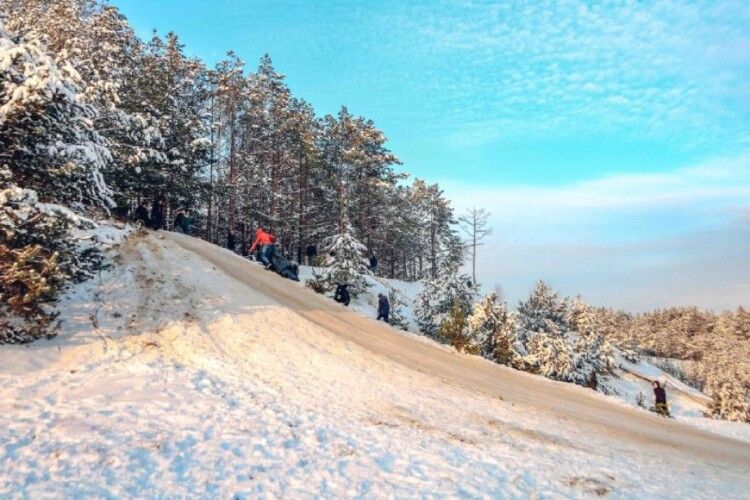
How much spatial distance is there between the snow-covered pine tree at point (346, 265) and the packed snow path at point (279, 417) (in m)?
9.72

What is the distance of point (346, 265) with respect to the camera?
27.5 metres

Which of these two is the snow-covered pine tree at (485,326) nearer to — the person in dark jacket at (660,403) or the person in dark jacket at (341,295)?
the person in dark jacket at (341,295)

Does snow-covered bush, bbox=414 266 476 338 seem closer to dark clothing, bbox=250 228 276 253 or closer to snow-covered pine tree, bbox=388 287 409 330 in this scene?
snow-covered pine tree, bbox=388 287 409 330

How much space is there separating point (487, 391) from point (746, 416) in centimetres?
2517

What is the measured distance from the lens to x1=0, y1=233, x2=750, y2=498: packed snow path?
21.5 ft

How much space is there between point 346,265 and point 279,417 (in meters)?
18.5

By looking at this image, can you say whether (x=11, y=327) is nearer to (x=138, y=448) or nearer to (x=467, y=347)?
(x=138, y=448)

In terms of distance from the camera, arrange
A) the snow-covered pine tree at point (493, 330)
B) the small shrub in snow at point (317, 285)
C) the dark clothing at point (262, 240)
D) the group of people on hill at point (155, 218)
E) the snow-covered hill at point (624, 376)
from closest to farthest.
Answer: the snow-covered pine tree at point (493, 330) → the dark clothing at point (262, 240) → the small shrub in snow at point (317, 285) → the group of people on hill at point (155, 218) → the snow-covered hill at point (624, 376)

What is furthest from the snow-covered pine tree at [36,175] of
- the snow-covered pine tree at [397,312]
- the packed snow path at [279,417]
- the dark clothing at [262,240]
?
the snow-covered pine tree at [397,312]

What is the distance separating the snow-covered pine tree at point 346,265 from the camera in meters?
27.3

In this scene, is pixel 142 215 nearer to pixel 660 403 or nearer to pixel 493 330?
pixel 493 330

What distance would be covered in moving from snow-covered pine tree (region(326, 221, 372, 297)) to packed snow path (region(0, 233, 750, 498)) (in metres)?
9.72

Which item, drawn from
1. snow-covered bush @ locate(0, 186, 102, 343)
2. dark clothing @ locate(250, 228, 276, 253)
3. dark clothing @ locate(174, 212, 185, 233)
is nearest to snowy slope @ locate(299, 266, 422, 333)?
dark clothing @ locate(250, 228, 276, 253)

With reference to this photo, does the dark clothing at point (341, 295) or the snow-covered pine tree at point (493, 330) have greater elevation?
the dark clothing at point (341, 295)
